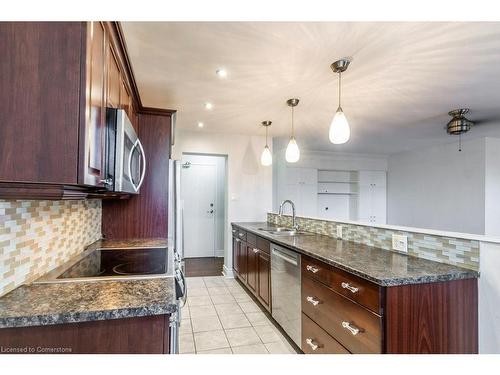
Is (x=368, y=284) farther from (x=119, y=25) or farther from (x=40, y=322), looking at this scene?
(x=119, y=25)

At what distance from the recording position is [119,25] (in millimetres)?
1465

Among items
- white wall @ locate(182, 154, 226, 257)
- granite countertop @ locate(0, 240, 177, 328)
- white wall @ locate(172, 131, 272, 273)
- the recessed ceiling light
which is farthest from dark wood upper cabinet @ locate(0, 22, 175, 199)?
white wall @ locate(182, 154, 226, 257)

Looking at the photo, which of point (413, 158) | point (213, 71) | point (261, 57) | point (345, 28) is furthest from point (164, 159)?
point (413, 158)

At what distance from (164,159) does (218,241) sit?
310 centimetres

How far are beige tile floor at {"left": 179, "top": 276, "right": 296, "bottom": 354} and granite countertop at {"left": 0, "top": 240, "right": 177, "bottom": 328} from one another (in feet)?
4.24

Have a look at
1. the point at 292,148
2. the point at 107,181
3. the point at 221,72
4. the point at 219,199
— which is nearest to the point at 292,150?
the point at 292,148

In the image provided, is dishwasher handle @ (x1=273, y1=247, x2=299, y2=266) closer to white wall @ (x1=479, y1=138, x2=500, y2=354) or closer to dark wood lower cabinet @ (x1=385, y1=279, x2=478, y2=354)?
dark wood lower cabinet @ (x1=385, y1=279, x2=478, y2=354)

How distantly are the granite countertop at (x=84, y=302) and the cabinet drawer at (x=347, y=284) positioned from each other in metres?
0.95

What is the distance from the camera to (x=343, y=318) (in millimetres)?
1583

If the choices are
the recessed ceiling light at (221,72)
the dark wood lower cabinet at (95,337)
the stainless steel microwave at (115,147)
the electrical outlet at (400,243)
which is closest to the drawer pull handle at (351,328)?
the electrical outlet at (400,243)

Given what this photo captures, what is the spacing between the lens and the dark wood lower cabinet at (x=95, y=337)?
922 millimetres

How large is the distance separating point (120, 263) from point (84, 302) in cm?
70

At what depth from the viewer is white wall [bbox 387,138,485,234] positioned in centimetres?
432

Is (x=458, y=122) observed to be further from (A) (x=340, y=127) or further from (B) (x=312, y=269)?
(B) (x=312, y=269)
